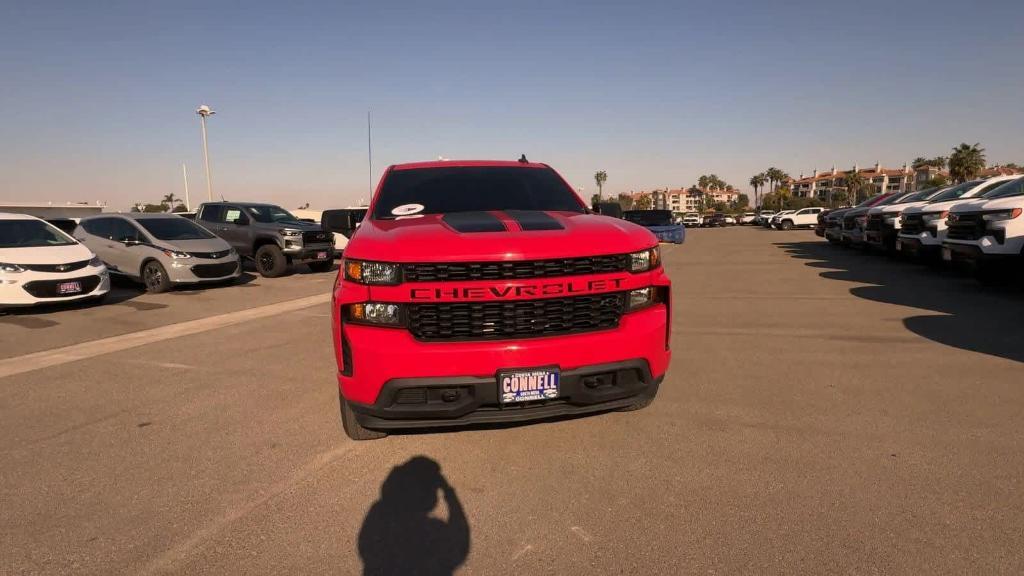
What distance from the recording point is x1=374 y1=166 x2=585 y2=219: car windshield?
407cm

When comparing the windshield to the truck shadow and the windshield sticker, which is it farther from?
the truck shadow

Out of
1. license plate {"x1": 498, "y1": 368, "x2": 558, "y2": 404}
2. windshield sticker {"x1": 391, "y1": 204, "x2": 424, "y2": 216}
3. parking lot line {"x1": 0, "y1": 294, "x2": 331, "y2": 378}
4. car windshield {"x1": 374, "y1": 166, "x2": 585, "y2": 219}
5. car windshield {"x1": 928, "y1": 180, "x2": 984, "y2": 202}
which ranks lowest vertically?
parking lot line {"x1": 0, "y1": 294, "x2": 331, "y2": 378}

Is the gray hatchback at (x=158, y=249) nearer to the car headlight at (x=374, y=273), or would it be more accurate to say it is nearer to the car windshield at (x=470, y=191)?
the car windshield at (x=470, y=191)

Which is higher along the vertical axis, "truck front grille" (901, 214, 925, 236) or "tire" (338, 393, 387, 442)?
"truck front grille" (901, 214, 925, 236)

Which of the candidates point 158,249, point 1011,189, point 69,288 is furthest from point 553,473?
point 1011,189

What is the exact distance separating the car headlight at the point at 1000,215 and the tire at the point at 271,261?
13110mm

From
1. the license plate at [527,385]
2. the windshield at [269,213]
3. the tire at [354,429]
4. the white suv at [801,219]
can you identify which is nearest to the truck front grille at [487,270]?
the license plate at [527,385]

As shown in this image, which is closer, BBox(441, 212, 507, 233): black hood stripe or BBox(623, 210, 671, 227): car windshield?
BBox(441, 212, 507, 233): black hood stripe

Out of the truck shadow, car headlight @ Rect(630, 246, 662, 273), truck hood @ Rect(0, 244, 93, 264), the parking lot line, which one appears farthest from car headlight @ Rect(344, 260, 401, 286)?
truck hood @ Rect(0, 244, 93, 264)

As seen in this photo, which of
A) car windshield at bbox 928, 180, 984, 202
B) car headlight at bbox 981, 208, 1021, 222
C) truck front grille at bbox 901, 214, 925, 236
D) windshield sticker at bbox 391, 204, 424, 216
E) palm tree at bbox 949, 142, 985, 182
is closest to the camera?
windshield sticker at bbox 391, 204, 424, 216

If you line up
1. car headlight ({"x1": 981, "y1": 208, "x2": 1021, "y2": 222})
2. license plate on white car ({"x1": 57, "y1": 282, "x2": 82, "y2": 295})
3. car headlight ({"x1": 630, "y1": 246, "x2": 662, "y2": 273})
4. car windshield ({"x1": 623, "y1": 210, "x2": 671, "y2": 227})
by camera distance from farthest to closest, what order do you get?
car windshield ({"x1": 623, "y1": 210, "x2": 671, "y2": 227})
license plate on white car ({"x1": 57, "y1": 282, "x2": 82, "y2": 295})
car headlight ({"x1": 981, "y1": 208, "x2": 1021, "y2": 222})
car headlight ({"x1": 630, "y1": 246, "x2": 662, "y2": 273})

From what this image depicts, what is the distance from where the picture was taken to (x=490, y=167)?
4.65 meters

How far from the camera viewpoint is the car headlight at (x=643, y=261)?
3.01 meters

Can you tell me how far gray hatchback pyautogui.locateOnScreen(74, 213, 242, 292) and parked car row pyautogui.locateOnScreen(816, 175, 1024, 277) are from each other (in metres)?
12.9
